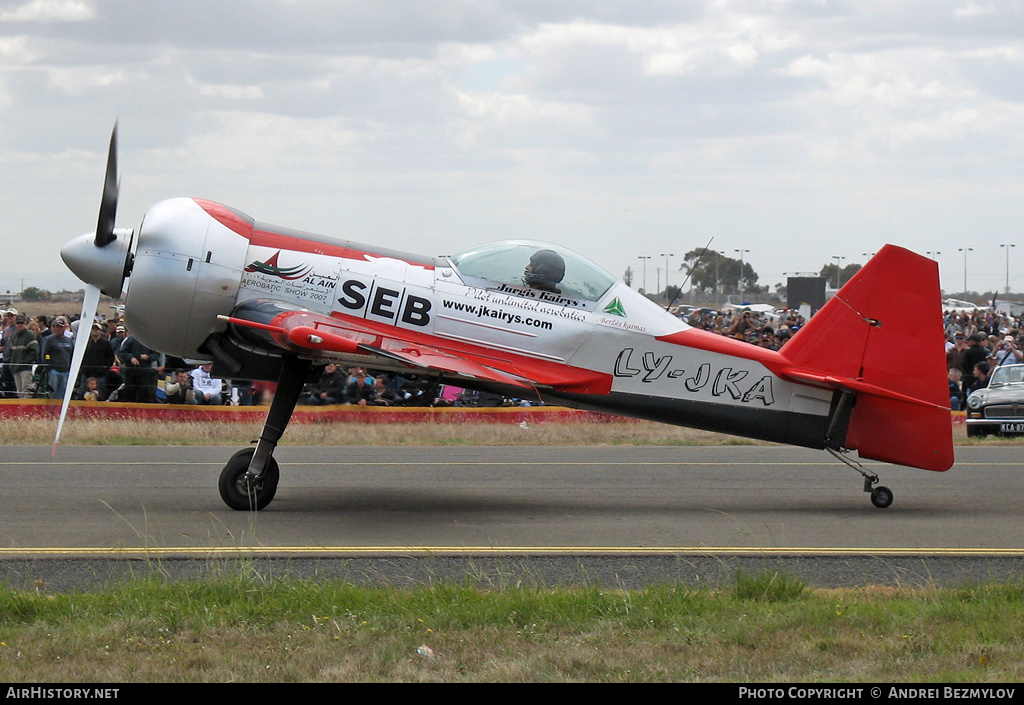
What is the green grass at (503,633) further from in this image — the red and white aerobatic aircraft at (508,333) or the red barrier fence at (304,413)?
the red barrier fence at (304,413)

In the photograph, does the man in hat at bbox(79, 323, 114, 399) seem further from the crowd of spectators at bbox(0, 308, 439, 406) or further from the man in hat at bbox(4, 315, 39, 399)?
the man in hat at bbox(4, 315, 39, 399)

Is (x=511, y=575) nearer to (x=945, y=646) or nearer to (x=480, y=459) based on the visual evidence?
(x=945, y=646)

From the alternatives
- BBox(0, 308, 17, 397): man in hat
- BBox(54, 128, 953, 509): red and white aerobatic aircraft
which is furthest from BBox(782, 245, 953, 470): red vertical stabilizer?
BBox(0, 308, 17, 397): man in hat

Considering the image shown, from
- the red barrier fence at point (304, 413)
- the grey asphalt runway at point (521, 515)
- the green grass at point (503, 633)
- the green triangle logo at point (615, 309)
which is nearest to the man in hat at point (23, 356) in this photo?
the red barrier fence at point (304, 413)

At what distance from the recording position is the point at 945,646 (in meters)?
5.70

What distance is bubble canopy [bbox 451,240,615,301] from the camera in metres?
10.4

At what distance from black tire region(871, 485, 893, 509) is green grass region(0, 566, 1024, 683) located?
13.0 ft

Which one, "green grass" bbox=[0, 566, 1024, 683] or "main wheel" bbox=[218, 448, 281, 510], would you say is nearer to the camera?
"green grass" bbox=[0, 566, 1024, 683]

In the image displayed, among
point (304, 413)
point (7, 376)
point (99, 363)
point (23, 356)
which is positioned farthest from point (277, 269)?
point (7, 376)

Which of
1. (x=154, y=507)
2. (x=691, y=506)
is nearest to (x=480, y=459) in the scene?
(x=691, y=506)

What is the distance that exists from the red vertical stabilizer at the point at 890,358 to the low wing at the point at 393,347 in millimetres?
2355

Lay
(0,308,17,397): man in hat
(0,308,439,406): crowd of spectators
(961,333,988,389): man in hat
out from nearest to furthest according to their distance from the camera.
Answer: (0,308,439,406): crowd of spectators
(0,308,17,397): man in hat
(961,333,988,389): man in hat

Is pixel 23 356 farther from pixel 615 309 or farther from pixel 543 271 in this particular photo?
pixel 615 309

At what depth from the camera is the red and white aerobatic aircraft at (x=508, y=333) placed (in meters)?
9.85
